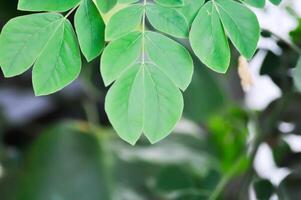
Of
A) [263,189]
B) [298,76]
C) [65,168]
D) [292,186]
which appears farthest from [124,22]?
[65,168]

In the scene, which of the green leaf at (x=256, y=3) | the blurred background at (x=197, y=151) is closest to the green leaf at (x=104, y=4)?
the green leaf at (x=256, y=3)

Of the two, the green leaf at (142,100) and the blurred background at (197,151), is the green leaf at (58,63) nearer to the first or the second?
the green leaf at (142,100)

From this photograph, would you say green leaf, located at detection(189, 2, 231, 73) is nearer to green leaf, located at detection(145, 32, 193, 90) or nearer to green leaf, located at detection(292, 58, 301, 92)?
green leaf, located at detection(145, 32, 193, 90)

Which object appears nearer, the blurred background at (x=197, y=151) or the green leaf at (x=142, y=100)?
the green leaf at (x=142, y=100)

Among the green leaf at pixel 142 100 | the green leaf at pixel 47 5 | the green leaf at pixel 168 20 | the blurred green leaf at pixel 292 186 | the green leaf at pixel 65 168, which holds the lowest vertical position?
the green leaf at pixel 65 168

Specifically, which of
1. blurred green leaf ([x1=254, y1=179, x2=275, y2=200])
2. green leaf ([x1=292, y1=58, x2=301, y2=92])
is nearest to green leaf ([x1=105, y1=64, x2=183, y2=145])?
Answer: green leaf ([x1=292, y1=58, x2=301, y2=92])

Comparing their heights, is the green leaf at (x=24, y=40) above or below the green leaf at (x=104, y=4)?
below

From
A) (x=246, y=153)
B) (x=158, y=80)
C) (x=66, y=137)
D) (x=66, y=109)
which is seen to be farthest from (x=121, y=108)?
(x=66, y=109)
